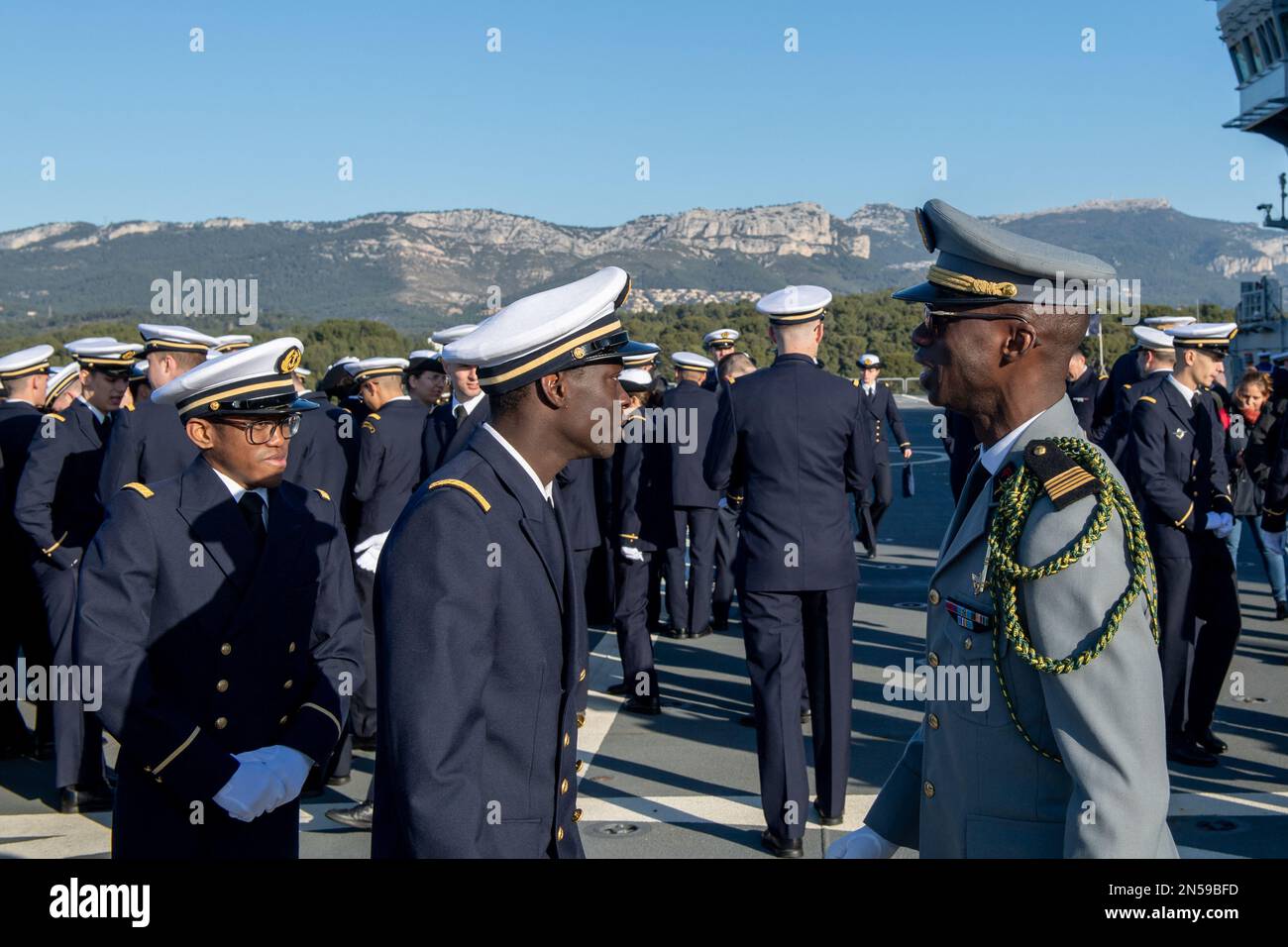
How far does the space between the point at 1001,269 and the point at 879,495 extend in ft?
26.9

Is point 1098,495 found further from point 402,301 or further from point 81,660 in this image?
point 402,301

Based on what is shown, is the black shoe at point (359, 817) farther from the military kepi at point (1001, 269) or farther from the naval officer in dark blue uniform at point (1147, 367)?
the naval officer in dark blue uniform at point (1147, 367)

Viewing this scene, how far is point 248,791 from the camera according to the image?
3137mm

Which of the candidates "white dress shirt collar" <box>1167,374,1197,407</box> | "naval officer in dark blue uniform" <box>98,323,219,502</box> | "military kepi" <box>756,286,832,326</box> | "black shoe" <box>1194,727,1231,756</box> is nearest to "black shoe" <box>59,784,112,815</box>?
"naval officer in dark blue uniform" <box>98,323,219,502</box>

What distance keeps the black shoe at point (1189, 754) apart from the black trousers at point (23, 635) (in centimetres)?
665

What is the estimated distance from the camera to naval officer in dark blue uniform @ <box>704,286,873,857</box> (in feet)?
19.5

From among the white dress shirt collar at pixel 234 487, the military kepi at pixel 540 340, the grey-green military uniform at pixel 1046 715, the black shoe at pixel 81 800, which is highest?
the military kepi at pixel 540 340

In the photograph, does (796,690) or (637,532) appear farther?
(637,532)

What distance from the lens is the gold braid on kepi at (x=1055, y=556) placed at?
2100 mm

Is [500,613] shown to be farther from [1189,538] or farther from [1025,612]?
[1189,538]

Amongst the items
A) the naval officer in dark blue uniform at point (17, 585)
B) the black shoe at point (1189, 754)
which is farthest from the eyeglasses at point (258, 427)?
the black shoe at point (1189, 754)

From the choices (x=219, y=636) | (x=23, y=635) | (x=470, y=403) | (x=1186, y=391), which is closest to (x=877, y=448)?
(x=1186, y=391)

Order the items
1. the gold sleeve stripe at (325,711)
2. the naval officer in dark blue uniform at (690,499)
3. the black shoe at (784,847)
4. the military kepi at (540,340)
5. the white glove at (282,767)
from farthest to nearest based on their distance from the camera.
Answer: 1. the naval officer in dark blue uniform at (690,499)
2. the black shoe at (784,847)
3. the gold sleeve stripe at (325,711)
4. the white glove at (282,767)
5. the military kepi at (540,340)
